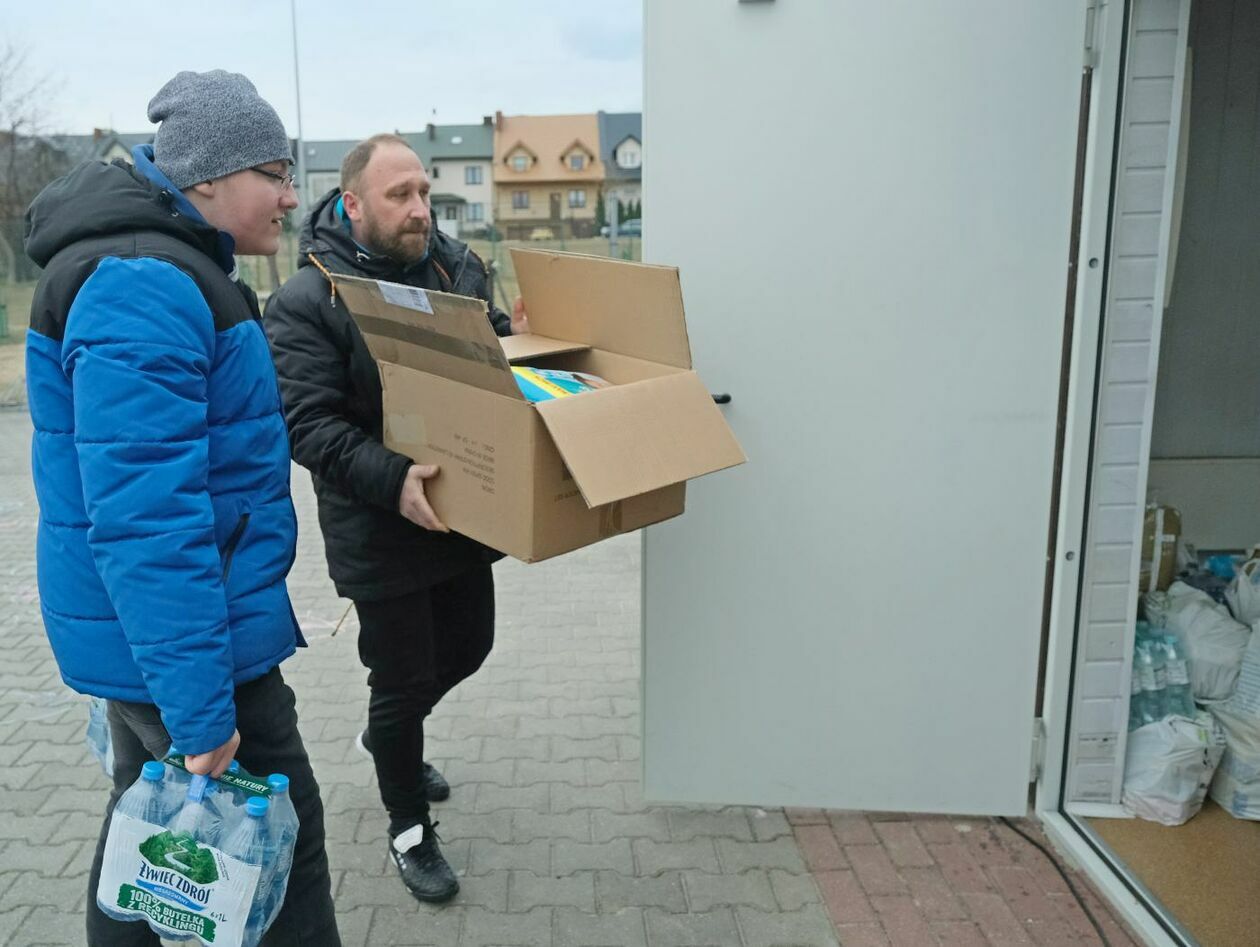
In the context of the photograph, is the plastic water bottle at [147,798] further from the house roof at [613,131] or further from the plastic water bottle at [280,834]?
the house roof at [613,131]

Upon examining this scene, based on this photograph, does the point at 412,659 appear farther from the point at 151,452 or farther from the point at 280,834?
the point at 151,452

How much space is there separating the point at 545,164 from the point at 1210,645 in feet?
121

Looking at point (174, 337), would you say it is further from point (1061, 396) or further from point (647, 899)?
point (1061, 396)

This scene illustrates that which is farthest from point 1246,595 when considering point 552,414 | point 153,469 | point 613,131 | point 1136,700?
point 613,131

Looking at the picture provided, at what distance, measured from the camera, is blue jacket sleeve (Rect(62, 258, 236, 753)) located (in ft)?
5.23

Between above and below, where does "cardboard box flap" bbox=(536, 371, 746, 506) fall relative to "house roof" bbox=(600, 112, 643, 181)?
below

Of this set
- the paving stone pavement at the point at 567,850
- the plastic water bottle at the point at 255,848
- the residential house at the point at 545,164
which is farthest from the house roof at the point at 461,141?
the plastic water bottle at the point at 255,848

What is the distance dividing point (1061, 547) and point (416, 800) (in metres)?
1.84

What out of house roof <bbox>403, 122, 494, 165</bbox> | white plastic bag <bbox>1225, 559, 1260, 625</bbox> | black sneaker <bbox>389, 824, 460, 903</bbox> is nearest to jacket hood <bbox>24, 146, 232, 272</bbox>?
black sneaker <bbox>389, 824, 460, 903</bbox>

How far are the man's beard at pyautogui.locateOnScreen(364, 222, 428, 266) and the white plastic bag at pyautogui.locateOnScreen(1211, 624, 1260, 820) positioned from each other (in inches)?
104

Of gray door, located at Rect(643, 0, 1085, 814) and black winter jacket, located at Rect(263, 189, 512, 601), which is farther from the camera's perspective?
gray door, located at Rect(643, 0, 1085, 814)

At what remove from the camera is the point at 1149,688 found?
3.03 metres

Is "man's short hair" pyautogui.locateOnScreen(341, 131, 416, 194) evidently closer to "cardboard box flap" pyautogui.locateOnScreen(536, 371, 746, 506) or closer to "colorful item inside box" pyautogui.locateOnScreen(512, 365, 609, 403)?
"colorful item inside box" pyautogui.locateOnScreen(512, 365, 609, 403)

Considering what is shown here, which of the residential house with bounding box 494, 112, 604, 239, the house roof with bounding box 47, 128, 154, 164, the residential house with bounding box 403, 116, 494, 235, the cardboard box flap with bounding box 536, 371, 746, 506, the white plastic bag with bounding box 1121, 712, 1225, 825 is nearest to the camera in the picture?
the cardboard box flap with bounding box 536, 371, 746, 506
